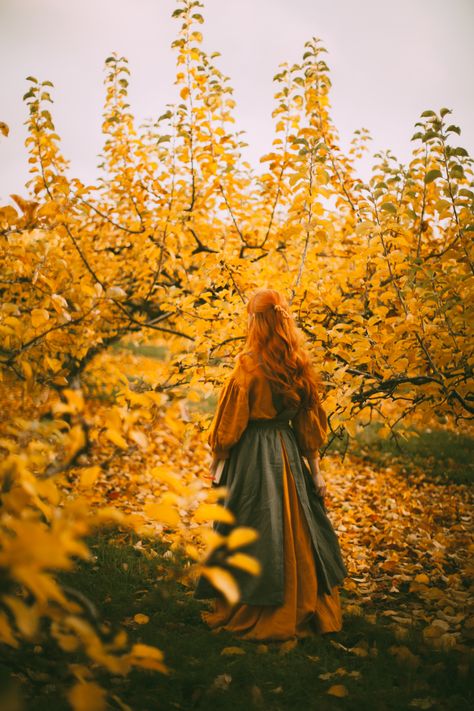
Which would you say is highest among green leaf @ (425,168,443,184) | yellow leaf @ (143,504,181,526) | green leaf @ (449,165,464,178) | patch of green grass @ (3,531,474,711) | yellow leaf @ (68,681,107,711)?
green leaf @ (449,165,464,178)

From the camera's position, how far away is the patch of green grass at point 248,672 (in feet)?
6.75

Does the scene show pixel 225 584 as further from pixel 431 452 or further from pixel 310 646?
pixel 431 452

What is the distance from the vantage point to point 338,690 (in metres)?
2.14

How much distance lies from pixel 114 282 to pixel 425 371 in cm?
411

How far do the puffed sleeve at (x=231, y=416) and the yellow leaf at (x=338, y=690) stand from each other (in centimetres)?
126

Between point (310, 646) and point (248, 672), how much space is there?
17.0 inches

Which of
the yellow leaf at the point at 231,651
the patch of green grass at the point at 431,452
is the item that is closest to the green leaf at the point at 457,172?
the yellow leaf at the point at 231,651

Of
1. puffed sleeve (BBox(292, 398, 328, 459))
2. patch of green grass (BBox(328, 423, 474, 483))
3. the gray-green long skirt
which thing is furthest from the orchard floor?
patch of green grass (BBox(328, 423, 474, 483))

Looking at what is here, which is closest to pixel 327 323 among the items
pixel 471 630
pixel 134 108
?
pixel 471 630

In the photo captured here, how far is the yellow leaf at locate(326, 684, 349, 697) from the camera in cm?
213

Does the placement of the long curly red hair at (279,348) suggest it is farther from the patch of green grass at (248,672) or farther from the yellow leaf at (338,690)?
the yellow leaf at (338,690)

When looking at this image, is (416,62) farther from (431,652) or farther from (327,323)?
(431,652)

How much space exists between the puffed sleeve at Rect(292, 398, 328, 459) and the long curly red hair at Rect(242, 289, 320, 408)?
12 cm

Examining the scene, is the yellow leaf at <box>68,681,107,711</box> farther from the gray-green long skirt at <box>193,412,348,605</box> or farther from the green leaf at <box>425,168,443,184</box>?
the green leaf at <box>425,168,443,184</box>
